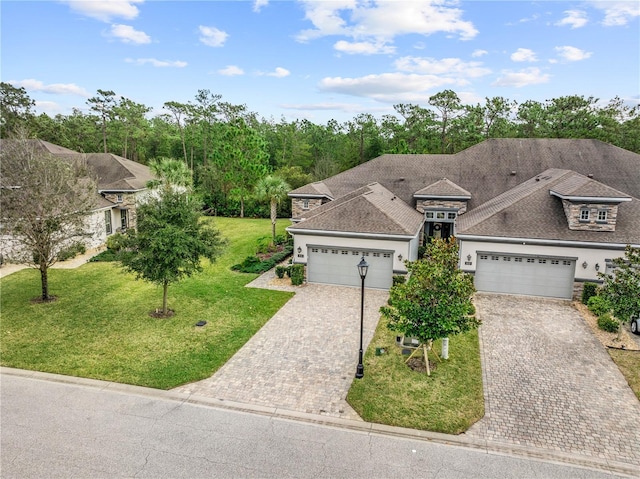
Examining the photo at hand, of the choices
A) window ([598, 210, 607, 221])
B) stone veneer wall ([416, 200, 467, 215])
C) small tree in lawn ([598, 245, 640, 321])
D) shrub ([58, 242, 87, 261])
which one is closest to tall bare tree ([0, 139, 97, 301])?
shrub ([58, 242, 87, 261])

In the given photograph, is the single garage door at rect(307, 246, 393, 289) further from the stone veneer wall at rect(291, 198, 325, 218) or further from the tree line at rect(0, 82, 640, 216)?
the tree line at rect(0, 82, 640, 216)

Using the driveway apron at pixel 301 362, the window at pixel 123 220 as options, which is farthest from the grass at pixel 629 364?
the window at pixel 123 220

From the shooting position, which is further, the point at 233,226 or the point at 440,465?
the point at 233,226

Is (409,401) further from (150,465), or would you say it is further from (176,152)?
(176,152)

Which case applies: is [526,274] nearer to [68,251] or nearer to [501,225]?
[501,225]

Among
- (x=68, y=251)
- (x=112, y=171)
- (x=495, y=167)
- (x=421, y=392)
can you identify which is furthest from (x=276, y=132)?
(x=421, y=392)

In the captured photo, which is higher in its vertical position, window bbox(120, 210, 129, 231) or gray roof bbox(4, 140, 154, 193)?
gray roof bbox(4, 140, 154, 193)

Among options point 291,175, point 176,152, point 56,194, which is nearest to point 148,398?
point 56,194
